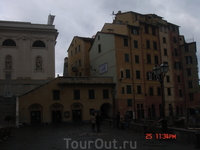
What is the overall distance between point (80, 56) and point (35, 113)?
19.8 metres

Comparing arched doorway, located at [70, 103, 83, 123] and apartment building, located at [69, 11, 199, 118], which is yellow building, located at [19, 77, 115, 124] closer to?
arched doorway, located at [70, 103, 83, 123]

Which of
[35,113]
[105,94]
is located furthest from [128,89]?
[35,113]

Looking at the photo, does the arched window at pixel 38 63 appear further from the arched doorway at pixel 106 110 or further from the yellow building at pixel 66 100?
the arched doorway at pixel 106 110

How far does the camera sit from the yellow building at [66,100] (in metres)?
38.1

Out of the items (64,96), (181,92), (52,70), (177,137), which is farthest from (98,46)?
(177,137)

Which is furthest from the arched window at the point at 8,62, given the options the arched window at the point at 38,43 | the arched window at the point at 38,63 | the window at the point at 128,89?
the window at the point at 128,89

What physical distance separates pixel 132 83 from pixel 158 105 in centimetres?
753

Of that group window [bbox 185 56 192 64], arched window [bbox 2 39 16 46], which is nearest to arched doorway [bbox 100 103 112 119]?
arched window [bbox 2 39 16 46]

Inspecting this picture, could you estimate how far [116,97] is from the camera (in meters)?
41.8

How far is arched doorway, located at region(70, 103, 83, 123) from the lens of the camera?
4066cm

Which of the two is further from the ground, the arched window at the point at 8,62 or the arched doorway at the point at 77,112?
the arched window at the point at 8,62

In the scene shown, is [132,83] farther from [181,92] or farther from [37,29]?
[37,29]

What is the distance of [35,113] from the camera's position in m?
38.5

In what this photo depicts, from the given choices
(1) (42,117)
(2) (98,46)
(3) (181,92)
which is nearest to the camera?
(1) (42,117)
